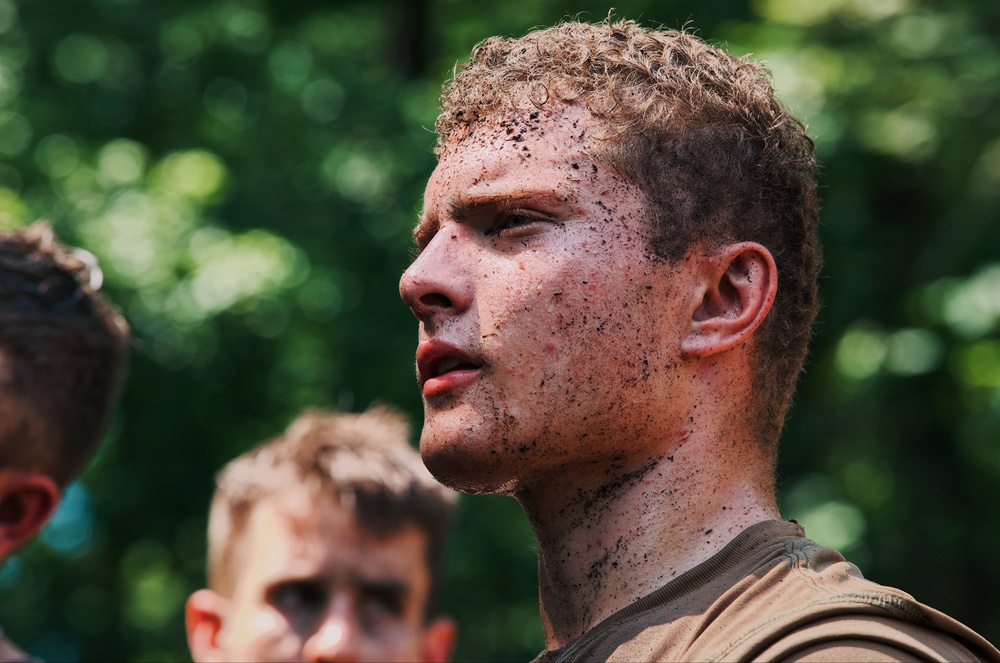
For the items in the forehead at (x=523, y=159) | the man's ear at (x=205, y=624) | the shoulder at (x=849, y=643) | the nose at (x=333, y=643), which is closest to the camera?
the shoulder at (x=849, y=643)

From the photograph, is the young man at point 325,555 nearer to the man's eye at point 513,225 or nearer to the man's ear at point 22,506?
the man's ear at point 22,506

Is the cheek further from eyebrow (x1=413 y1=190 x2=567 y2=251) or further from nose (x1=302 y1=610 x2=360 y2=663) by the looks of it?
eyebrow (x1=413 y1=190 x2=567 y2=251)

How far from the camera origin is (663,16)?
9469 millimetres

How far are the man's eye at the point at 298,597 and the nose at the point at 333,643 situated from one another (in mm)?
80

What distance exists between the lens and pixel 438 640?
15.3ft

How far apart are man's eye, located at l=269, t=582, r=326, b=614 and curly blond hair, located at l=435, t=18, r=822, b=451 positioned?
1933mm

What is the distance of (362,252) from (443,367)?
5573mm

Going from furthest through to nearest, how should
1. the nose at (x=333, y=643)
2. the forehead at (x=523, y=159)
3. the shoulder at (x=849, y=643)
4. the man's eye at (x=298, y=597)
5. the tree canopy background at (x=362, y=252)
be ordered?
the tree canopy background at (x=362, y=252) → the man's eye at (x=298, y=597) → the nose at (x=333, y=643) → the forehead at (x=523, y=159) → the shoulder at (x=849, y=643)

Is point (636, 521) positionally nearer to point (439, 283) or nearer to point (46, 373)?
point (439, 283)

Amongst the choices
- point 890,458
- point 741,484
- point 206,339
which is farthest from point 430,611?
point 890,458

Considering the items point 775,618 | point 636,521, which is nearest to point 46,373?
point 636,521

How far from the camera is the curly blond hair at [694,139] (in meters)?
2.64

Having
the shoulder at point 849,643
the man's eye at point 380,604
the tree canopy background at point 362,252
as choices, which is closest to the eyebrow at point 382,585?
the man's eye at point 380,604

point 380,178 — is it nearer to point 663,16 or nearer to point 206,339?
point 206,339
